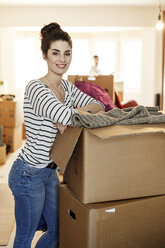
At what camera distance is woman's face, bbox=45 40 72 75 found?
4.24 ft

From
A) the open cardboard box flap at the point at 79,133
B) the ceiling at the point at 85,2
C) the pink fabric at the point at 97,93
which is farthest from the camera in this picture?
the ceiling at the point at 85,2

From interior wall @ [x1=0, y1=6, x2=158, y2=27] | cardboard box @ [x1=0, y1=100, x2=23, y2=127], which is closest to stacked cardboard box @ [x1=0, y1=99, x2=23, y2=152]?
cardboard box @ [x1=0, y1=100, x2=23, y2=127]

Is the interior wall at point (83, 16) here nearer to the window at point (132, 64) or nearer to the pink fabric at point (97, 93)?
the window at point (132, 64)

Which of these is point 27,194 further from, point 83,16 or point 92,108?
point 83,16

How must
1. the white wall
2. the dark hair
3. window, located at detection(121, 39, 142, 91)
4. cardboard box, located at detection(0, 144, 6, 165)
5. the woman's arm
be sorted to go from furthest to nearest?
window, located at detection(121, 39, 142, 91) → the white wall → cardboard box, located at detection(0, 144, 6, 165) → the woman's arm → the dark hair

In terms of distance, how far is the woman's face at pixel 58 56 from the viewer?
4.24ft

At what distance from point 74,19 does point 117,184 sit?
5614mm

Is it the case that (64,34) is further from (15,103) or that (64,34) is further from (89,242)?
(15,103)

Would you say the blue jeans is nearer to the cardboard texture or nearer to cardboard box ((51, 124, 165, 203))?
cardboard box ((51, 124, 165, 203))

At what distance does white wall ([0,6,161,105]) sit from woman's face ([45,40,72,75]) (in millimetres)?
5216

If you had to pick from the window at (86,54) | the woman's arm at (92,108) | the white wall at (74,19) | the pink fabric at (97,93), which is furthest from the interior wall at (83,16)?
the woman's arm at (92,108)

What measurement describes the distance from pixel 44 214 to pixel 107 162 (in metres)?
0.54

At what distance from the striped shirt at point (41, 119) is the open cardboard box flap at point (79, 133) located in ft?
0.17

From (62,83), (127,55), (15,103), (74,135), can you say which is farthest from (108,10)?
(74,135)
